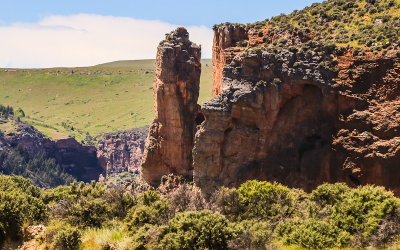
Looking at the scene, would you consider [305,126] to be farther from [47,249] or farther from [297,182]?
[47,249]

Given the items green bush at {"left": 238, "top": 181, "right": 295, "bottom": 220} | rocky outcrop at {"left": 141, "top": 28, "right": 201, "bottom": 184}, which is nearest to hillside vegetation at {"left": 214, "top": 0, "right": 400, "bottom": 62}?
rocky outcrop at {"left": 141, "top": 28, "right": 201, "bottom": 184}

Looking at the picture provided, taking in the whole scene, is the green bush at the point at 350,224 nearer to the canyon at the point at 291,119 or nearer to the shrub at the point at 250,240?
the shrub at the point at 250,240

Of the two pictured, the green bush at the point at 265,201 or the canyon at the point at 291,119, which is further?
the canyon at the point at 291,119

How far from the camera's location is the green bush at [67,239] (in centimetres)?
2762

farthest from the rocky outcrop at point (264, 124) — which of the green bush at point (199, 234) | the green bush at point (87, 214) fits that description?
the green bush at point (199, 234)

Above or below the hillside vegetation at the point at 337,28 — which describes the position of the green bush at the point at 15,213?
below

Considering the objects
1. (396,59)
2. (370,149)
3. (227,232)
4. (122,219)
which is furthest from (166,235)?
(396,59)

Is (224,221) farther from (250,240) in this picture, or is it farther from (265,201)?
(265,201)

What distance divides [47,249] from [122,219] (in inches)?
383

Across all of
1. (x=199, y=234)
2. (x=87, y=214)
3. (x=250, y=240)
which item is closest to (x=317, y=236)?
(x=250, y=240)

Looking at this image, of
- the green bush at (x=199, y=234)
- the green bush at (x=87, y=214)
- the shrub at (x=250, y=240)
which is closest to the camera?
the shrub at (x=250, y=240)

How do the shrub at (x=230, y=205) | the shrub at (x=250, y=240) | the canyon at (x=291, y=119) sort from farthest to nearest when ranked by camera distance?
the canyon at (x=291, y=119), the shrub at (x=230, y=205), the shrub at (x=250, y=240)

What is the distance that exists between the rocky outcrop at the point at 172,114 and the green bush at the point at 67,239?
33.8m

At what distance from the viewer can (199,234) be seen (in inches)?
1075
